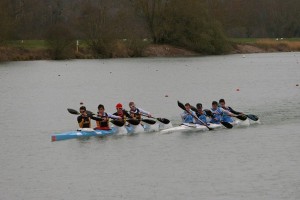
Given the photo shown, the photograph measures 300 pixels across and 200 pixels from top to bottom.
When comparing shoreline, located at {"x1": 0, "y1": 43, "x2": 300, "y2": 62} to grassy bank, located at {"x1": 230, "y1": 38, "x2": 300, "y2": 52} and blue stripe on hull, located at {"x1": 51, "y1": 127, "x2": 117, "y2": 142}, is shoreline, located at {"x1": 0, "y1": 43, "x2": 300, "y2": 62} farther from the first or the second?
blue stripe on hull, located at {"x1": 51, "y1": 127, "x2": 117, "y2": 142}

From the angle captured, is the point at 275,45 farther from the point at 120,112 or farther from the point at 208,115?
the point at 120,112

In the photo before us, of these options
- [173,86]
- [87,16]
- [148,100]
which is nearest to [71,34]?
[87,16]

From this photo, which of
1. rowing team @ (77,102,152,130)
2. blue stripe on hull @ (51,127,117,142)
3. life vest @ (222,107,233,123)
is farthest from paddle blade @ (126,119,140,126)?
life vest @ (222,107,233,123)

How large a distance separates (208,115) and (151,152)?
4.57 metres

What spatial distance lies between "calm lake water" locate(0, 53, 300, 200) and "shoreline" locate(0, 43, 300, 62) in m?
20.3

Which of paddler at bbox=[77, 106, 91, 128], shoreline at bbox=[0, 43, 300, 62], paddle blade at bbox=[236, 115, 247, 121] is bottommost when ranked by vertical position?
shoreline at bbox=[0, 43, 300, 62]

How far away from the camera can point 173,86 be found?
4612 centimetres

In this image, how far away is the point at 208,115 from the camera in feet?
88.2

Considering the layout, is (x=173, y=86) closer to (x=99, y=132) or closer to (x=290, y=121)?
(x=290, y=121)

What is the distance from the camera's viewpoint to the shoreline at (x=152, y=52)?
214ft

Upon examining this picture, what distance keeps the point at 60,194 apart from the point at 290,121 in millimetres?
13686

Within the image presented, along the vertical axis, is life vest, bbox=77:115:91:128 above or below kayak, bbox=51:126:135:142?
above

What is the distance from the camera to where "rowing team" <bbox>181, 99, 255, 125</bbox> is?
87.1 feet

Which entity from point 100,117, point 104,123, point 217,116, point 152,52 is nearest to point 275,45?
point 152,52
